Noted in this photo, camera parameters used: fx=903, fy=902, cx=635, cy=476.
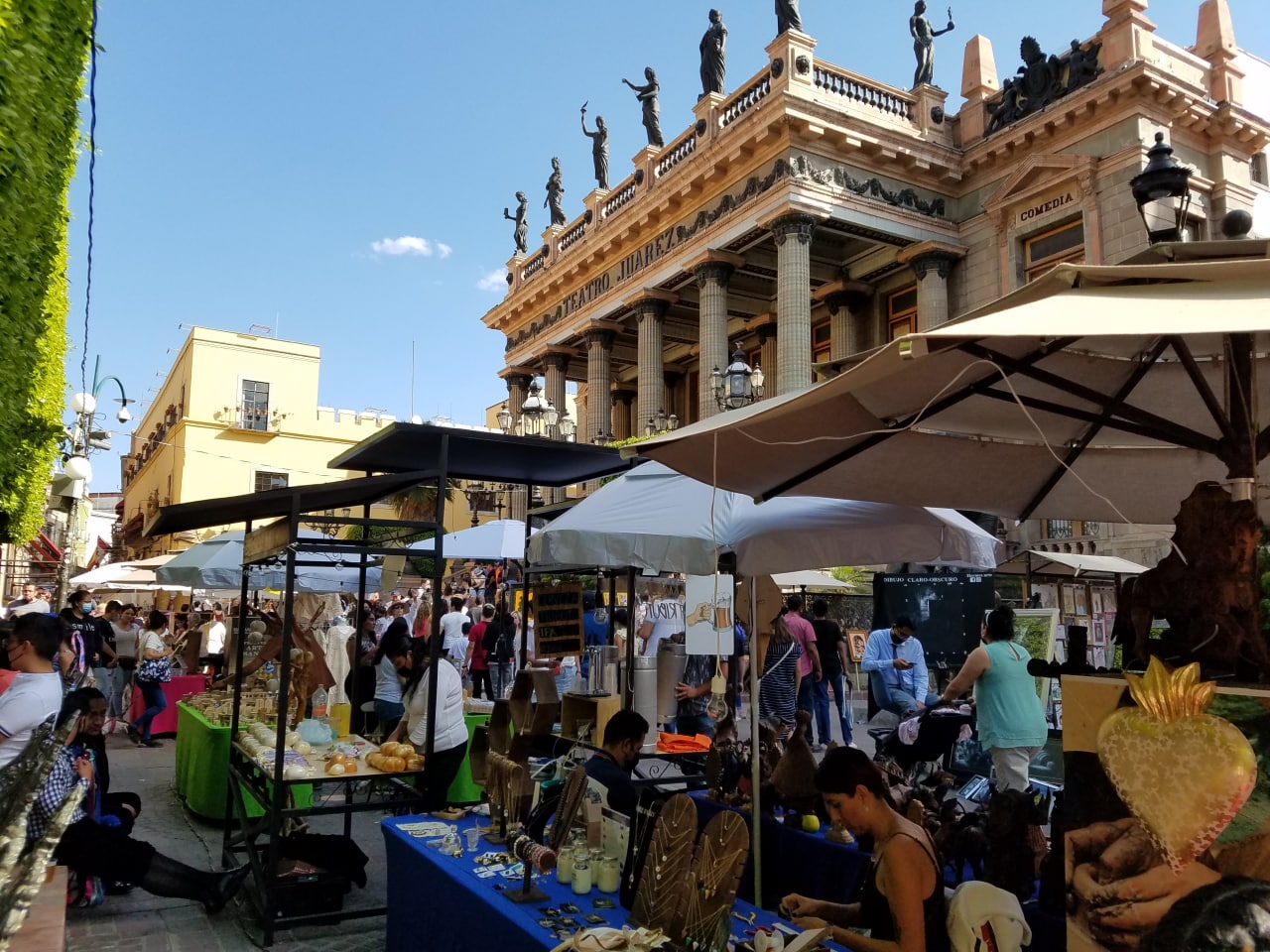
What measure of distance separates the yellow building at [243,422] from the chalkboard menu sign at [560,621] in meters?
37.6

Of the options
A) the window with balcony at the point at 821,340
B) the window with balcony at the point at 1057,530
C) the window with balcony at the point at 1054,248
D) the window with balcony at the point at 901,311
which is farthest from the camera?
the window with balcony at the point at 821,340

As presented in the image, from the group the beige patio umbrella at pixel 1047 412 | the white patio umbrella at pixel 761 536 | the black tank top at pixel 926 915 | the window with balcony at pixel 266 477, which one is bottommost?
the black tank top at pixel 926 915

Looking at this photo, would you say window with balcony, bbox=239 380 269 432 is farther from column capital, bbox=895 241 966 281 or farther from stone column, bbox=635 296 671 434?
column capital, bbox=895 241 966 281

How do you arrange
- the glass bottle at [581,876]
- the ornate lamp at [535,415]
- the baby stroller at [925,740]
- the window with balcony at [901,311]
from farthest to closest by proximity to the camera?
the window with balcony at [901,311]
the ornate lamp at [535,415]
the baby stroller at [925,740]
the glass bottle at [581,876]

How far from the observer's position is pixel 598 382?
97.5ft

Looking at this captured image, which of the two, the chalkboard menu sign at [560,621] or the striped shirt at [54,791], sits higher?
the chalkboard menu sign at [560,621]

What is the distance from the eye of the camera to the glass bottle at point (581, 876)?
3.97m

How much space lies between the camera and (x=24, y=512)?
11523 mm

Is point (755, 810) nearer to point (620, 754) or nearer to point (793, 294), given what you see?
point (620, 754)

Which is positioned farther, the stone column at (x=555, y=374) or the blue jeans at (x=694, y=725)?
the stone column at (x=555, y=374)

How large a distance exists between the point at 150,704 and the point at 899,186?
19750 millimetres

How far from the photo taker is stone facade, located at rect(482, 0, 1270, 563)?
18.9 m

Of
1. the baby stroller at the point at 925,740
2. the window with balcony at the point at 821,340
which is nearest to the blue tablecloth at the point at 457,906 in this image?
the baby stroller at the point at 925,740

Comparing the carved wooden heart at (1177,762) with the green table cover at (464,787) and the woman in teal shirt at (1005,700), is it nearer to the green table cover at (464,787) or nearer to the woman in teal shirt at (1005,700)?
the woman in teal shirt at (1005,700)
